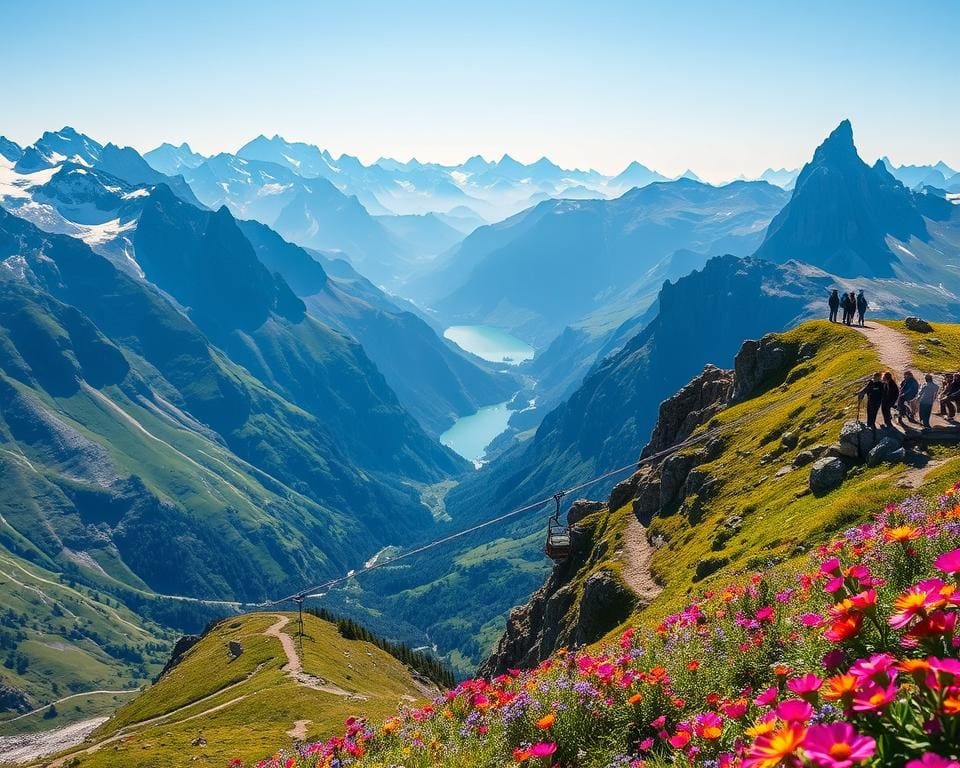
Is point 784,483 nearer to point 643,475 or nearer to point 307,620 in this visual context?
Result: point 643,475

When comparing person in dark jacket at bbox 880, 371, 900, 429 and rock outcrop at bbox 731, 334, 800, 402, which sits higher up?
person in dark jacket at bbox 880, 371, 900, 429

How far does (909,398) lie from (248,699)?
8494 cm

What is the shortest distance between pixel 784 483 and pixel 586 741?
153ft

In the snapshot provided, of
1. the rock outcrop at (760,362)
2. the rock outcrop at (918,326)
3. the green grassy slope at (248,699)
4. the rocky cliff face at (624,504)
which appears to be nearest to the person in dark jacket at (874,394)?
the rocky cliff face at (624,504)

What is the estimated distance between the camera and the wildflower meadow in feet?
19.5

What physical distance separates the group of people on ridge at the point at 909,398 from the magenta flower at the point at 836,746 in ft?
134

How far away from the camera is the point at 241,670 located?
120 m

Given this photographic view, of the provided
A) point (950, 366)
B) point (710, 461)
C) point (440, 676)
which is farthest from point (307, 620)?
point (950, 366)

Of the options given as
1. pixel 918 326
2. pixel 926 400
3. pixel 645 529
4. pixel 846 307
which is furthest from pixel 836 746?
pixel 846 307

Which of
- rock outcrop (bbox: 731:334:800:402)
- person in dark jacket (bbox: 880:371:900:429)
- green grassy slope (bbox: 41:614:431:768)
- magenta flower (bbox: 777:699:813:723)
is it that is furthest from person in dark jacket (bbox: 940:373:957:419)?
green grassy slope (bbox: 41:614:431:768)

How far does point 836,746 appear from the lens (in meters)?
5.13

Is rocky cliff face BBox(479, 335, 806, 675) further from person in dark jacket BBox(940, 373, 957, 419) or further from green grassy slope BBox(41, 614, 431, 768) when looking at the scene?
person in dark jacket BBox(940, 373, 957, 419)

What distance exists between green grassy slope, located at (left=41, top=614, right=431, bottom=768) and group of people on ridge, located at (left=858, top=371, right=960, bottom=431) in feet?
135

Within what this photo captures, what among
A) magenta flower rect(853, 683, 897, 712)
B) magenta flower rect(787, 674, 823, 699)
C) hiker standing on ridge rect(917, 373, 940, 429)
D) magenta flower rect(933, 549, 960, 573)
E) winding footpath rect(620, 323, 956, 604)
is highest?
magenta flower rect(933, 549, 960, 573)
